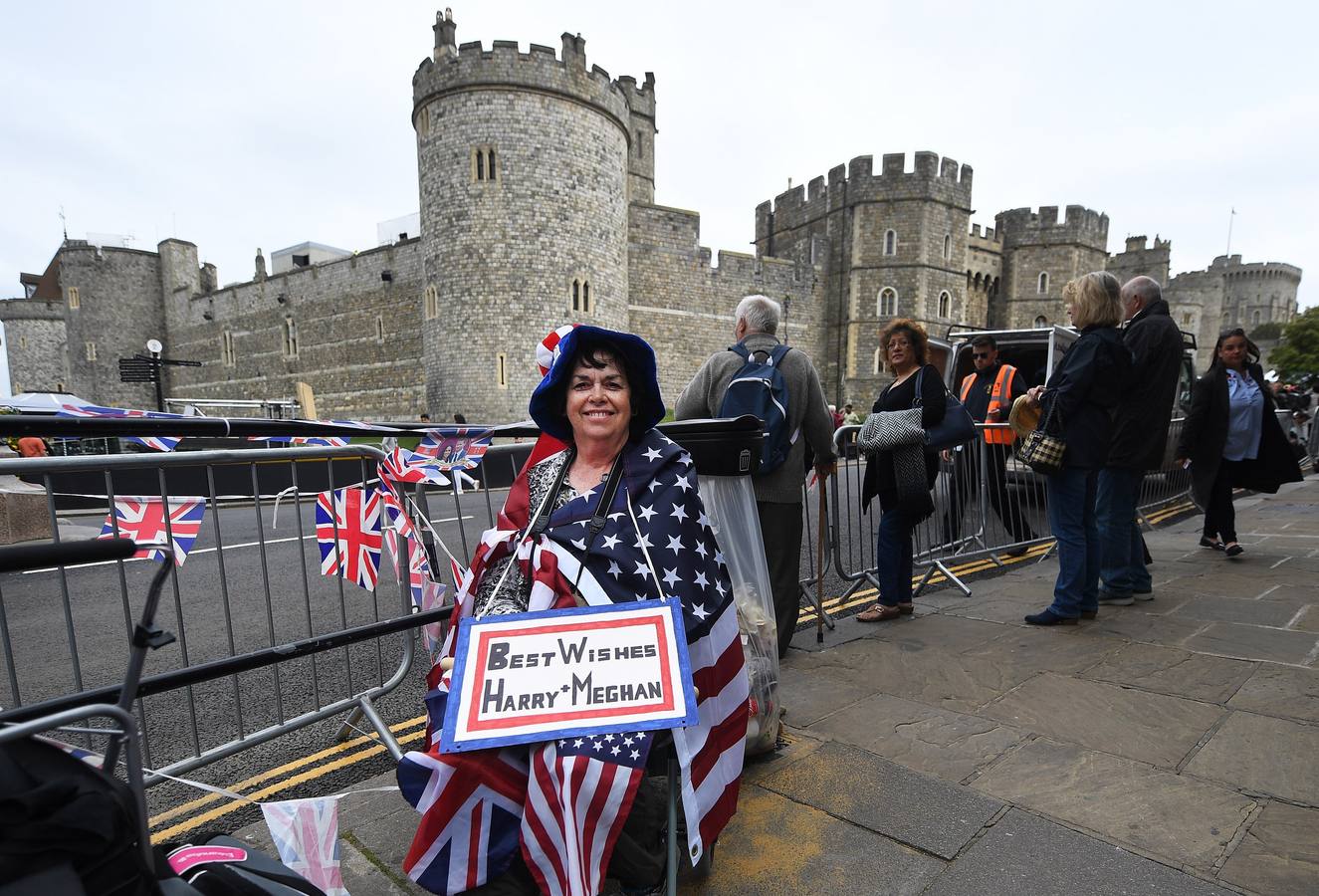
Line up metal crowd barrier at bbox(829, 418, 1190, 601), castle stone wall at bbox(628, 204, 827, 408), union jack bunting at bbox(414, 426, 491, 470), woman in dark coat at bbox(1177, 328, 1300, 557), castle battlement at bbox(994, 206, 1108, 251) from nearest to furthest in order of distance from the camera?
union jack bunting at bbox(414, 426, 491, 470) < metal crowd barrier at bbox(829, 418, 1190, 601) < woman in dark coat at bbox(1177, 328, 1300, 557) < castle stone wall at bbox(628, 204, 827, 408) < castle battlement at bbox(994, 206, 1108, 251)

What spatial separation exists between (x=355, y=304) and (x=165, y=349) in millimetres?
24865

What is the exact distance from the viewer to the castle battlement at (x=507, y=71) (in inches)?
894

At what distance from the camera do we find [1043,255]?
39.3 m

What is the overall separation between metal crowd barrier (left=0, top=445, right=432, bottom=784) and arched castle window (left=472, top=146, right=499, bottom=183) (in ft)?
63.1

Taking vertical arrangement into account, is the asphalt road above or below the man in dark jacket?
below

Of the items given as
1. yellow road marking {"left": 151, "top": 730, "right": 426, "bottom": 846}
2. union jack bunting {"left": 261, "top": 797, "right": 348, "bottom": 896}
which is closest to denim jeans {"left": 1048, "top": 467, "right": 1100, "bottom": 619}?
yellow road marking {"left": 151, "top": 730, "right": 426, "bottom": 846}

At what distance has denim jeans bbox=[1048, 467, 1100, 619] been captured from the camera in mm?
3906

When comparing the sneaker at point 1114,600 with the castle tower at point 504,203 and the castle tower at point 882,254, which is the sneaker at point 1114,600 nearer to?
the castle tower at point 504,203

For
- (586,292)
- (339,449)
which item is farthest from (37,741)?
(586,292)

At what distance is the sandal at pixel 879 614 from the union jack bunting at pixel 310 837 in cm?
324

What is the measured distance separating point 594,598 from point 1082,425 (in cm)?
337

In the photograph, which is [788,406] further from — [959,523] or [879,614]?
[959,523]

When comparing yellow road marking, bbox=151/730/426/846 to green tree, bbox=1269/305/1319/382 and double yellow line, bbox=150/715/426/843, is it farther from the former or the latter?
green tree, bbox=1269/305/1319/382

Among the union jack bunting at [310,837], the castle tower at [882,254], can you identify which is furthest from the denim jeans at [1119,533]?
the castle tower at [882,254]
